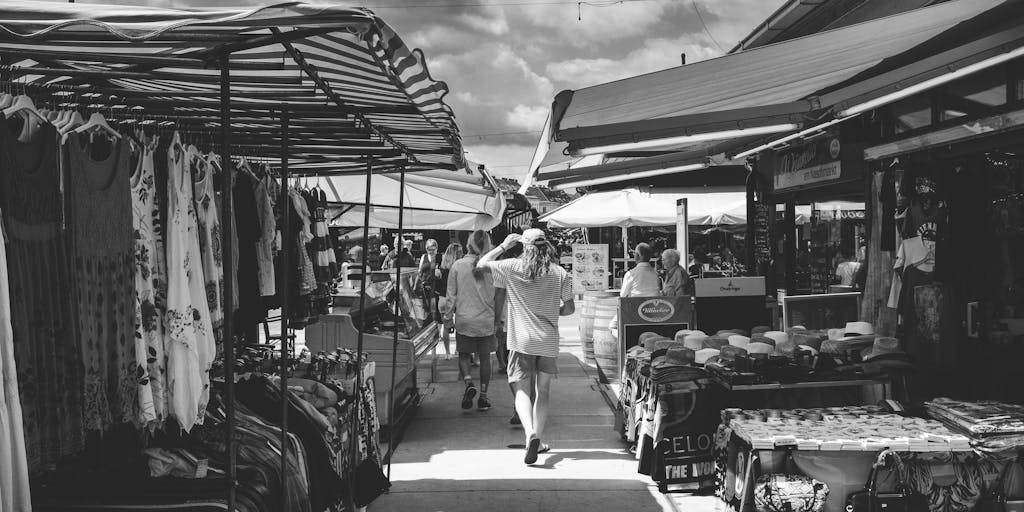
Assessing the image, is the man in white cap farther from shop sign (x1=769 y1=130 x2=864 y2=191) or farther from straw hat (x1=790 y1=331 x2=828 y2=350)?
shop sign (x1=769 y1=130 x2=864 y2=191)

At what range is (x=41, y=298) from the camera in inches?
105

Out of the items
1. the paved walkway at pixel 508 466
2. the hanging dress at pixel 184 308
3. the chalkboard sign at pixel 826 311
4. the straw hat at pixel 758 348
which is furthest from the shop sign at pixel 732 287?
the hanging dress at pixel 184 308

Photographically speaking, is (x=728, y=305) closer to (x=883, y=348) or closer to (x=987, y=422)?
(x=883, y=348)

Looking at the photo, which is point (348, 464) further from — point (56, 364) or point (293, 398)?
point (56, 364)

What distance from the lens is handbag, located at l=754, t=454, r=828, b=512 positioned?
4051mm

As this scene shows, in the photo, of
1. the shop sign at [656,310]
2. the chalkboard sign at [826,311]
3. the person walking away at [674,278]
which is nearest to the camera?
the chalkboard sign at [826,311]

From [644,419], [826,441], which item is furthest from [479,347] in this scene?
[826,441]

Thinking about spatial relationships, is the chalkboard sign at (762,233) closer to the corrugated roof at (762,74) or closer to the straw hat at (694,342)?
the straw hat at (694,342)

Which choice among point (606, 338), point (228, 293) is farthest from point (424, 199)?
point (228, 293)

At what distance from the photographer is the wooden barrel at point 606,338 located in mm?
9734

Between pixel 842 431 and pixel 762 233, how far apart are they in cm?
532

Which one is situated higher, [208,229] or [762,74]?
[762,74]

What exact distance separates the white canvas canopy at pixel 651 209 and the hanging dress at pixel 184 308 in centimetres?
967

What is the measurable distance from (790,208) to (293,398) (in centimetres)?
656
